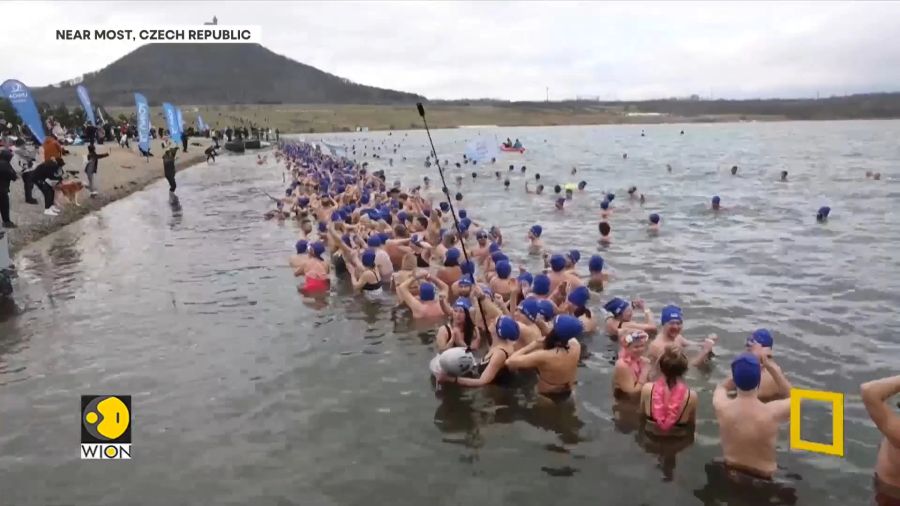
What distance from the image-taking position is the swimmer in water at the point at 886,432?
17.7ft

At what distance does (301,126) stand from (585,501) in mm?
162601

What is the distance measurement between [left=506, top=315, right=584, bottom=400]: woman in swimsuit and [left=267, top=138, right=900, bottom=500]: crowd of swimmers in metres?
0.01

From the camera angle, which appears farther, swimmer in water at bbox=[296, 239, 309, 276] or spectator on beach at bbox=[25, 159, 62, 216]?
spectator on beach at bbox=[25, 159, 62, 216]

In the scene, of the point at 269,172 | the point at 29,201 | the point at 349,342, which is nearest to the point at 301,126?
the point at 269,172

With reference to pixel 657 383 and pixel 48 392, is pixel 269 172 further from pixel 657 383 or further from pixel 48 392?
pixel 657 383

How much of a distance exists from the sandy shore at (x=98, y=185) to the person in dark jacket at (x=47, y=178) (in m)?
0.28

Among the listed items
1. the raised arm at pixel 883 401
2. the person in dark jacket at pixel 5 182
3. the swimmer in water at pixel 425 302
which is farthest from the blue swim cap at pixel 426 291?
the person in dark jacket at pixel 5 182

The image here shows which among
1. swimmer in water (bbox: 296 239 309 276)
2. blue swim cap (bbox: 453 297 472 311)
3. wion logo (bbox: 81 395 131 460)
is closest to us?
wion logo (bbox: 81 395 131 460)

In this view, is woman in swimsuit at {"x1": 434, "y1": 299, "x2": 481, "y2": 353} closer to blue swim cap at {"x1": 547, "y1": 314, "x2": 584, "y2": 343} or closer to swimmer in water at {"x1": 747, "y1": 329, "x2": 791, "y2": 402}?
blue swim cap at {"x1": 547, "y1": 314, "x2": 584, "y2": 343}

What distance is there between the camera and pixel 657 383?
7734 mm

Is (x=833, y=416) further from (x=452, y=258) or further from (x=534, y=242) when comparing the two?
(x=534, y=242)

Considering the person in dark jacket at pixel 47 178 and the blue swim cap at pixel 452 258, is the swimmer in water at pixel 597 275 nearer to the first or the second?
the blue swim cap at pixel 452 258

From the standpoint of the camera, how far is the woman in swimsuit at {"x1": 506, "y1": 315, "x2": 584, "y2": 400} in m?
8.36

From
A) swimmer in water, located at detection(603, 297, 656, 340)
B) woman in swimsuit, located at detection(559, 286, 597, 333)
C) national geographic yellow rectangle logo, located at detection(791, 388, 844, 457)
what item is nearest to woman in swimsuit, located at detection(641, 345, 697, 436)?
national geographic yellow rectangle logo, located at detection(791, 388, 844, 457)
